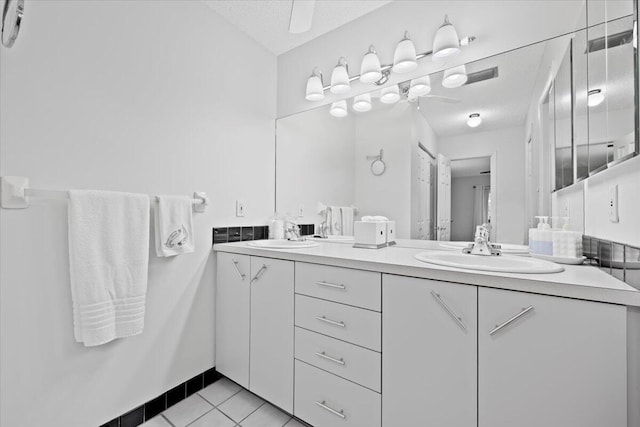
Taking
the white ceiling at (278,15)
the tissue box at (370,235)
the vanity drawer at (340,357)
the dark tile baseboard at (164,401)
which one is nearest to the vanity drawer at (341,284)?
the vanity drawer at (340,357)

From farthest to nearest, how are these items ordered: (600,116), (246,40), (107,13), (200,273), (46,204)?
(246,40) → (200,273) → (107,13) → (46,204) → (600,116)

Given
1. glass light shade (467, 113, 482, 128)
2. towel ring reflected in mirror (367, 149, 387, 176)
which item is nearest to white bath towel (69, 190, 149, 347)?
towel ring reflected in mirror (367, 149, 387, 176)

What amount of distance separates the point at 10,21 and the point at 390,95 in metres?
1.70

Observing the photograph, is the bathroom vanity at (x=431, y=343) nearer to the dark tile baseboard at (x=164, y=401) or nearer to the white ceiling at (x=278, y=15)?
the dark tile baseboard at (x=164, y=401)

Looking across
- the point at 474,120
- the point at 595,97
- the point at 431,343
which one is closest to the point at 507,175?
the point at 474,120

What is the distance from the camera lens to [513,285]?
2.79ft

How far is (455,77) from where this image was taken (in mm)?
1508

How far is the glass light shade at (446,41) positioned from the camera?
1.45 m

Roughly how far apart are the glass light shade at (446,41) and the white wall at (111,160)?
1.29m

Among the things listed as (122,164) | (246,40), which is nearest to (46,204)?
(122,164)

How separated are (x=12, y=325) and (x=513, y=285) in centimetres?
179

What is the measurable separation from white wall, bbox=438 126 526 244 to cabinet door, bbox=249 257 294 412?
109cm

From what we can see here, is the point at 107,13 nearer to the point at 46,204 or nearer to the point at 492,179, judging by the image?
the point at 46,204

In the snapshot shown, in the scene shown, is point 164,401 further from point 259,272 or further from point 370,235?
point 370,235
